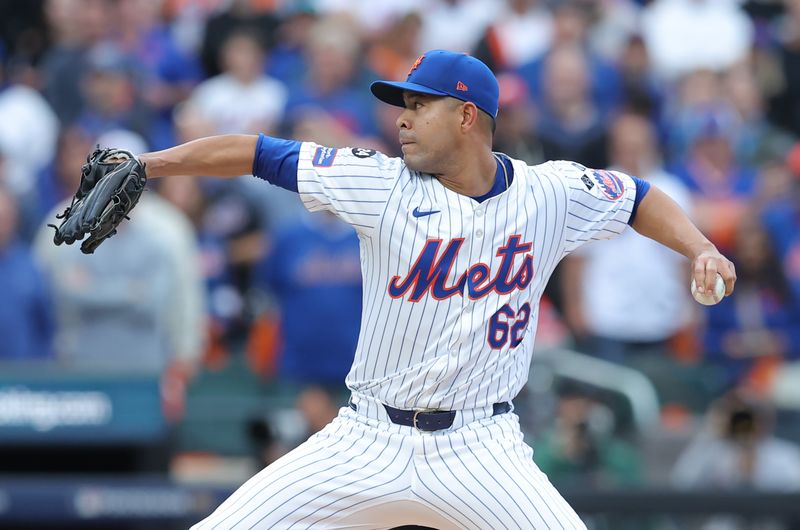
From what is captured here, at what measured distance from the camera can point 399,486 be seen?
4.35m

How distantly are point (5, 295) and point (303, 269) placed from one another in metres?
1.62

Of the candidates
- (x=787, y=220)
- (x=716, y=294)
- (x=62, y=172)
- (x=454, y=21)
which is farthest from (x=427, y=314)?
(x=454, y=21)

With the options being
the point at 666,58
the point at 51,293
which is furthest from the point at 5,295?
the point at 666,58

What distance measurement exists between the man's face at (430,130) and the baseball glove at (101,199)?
83 centimetres

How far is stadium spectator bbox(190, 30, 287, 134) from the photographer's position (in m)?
9.79

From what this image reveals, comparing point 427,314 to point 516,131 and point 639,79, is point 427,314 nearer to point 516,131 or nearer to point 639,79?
point 516,131

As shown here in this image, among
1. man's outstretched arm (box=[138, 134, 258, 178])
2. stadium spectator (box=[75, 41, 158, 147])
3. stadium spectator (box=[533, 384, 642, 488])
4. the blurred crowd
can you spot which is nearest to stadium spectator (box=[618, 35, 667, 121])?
the blurred crowd

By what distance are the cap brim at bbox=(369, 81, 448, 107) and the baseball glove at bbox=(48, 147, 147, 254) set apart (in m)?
0.80

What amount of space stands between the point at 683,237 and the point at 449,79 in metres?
0.88

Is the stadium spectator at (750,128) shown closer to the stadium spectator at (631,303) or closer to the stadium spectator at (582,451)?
the stadium spectator at (631,303)

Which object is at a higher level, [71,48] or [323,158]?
[71,48]

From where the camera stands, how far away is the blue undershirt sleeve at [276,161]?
4367 mm

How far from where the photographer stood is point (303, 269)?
313 inches

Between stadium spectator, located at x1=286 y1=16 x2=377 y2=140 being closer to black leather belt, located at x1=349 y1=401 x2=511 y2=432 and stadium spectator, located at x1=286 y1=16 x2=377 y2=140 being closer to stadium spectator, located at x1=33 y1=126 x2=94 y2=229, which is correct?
stadium spectator, located at x1=33 y1=126 x2=94 y2=229
